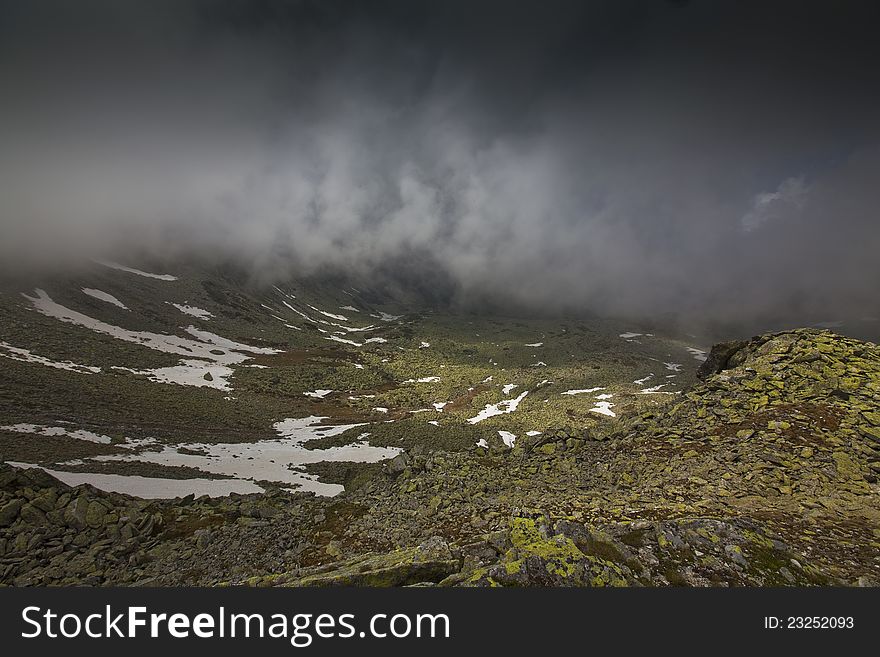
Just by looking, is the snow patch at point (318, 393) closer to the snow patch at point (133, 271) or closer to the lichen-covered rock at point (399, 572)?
the lichen-covered rock at point (399, 572)

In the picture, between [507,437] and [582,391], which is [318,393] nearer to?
[507,437]

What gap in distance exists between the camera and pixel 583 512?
10398 mm

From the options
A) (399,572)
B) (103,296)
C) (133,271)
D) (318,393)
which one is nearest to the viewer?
(399,572)

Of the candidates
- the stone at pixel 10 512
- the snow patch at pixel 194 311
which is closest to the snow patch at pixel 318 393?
the stone at pixel 10 512

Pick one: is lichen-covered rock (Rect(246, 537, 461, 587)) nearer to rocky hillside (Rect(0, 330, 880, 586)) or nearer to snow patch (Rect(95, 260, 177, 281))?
rocky hillside (Rect(0, 330, 880, 586))

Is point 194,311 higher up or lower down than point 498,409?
higher up

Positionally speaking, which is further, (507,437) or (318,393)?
(318,393)

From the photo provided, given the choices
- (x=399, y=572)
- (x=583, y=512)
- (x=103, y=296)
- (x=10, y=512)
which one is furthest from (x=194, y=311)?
(x=583, y=512)

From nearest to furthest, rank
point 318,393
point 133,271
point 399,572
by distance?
point 399,572
point 318,393
point 133,271

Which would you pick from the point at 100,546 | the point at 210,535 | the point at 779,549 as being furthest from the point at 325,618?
the point at 100,546

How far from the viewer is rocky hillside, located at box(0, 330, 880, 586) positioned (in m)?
7.50

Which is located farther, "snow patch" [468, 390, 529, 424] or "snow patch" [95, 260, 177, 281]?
"snow patch" [95, 260, 177, 281]

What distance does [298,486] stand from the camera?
3278 cm

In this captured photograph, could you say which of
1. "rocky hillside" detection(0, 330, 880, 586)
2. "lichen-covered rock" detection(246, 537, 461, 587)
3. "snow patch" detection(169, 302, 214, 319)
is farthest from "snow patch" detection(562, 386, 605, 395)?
"snow patch" detection(169, 302, 214, 319)
